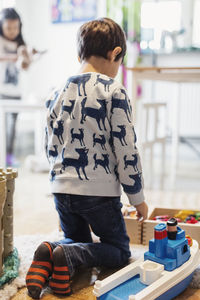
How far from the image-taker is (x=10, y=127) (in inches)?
107

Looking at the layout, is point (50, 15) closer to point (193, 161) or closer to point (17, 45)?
point (17, 45)

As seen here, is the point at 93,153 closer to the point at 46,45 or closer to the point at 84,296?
the point at 84,296

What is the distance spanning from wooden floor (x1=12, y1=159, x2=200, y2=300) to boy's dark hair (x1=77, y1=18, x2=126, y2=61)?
63cm

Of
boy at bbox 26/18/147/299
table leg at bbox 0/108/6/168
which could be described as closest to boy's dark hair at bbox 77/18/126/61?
boy at bbox 26/18/147/299

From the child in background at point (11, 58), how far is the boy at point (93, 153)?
1533 millimetres

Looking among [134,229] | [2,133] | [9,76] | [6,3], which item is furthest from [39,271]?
[6,3]

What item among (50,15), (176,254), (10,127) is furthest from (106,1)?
(176,254)

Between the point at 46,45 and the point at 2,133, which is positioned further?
the point at 46,45

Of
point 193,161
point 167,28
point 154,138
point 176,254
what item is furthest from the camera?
point 167,28

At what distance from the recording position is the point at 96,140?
3.23 ft

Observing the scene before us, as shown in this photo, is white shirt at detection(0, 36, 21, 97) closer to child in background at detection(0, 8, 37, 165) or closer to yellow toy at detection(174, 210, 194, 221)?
child in background at detection(0, 8, 37, 165)

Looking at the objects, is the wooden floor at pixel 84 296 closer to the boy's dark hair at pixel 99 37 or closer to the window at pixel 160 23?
the boy's dark hair at pixel 99 37

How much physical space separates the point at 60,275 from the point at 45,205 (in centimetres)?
88

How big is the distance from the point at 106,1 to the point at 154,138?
1.32 meters
